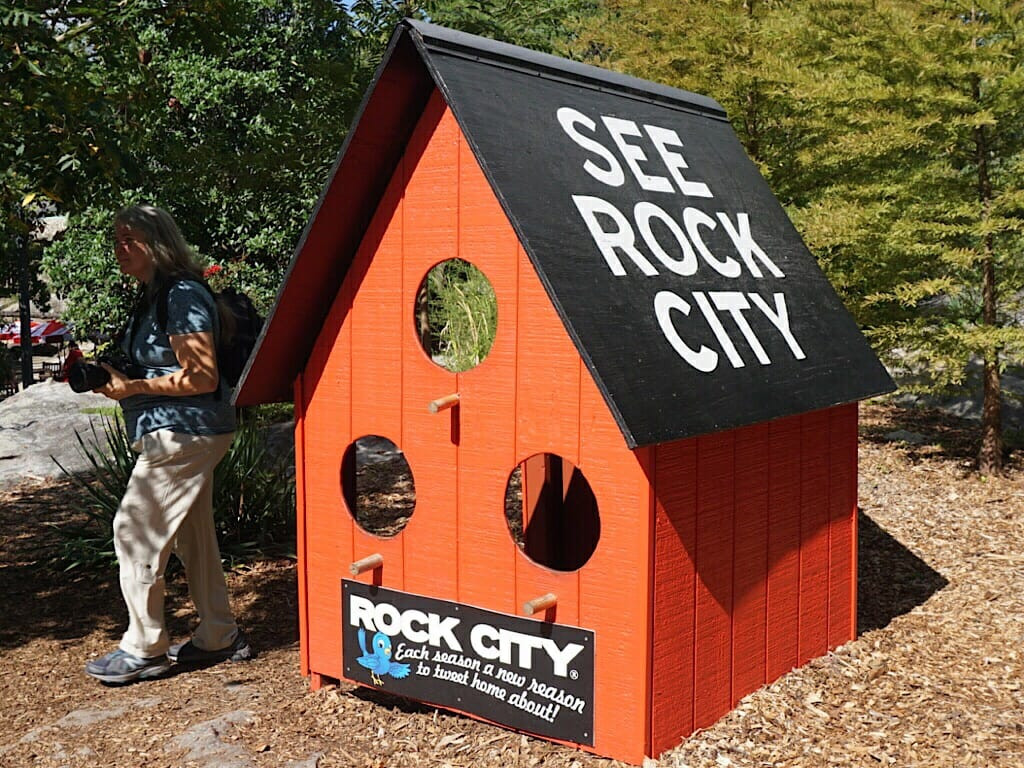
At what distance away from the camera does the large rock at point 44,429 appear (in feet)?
34.0

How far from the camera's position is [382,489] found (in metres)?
9.30

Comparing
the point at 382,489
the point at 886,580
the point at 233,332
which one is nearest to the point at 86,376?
the point at 233,332

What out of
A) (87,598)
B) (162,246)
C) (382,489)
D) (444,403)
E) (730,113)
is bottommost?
(87,598)

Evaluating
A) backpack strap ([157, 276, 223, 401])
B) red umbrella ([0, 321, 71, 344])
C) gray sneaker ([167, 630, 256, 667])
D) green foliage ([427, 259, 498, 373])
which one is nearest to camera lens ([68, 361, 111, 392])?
backpack strap ([157, 276, 223, 401])

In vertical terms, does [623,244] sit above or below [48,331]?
above

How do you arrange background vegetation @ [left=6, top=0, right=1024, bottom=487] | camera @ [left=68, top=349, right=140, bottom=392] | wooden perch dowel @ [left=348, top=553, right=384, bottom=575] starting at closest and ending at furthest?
wooden perch dowel @ [left=348, top=553, right=384, bottom=575] → camera @ [left=68, top=349, right=140, bottom=392] → background vegetation @ [left=6, top=0, right=1024, bottom=487]

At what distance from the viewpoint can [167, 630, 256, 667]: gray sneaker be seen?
5.19 metres

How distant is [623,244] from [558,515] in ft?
7.24

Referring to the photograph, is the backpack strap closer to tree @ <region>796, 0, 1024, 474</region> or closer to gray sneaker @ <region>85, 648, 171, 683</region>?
gray sneaker @ <region>85, 648, 171, 683</region>

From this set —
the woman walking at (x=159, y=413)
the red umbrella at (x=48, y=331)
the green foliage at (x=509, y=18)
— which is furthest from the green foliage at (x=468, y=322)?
the red umbrella at (x=48, y=331)

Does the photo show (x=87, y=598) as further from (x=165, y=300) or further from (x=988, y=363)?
(x=988, y=363)

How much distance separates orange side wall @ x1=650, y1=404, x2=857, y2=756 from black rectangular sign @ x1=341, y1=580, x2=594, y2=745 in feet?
1.01

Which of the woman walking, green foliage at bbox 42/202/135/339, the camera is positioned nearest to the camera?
the camera

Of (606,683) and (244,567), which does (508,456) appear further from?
(244,567)
